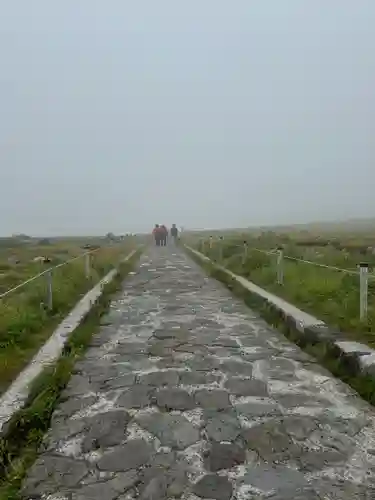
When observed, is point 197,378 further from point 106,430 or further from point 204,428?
point 106,430

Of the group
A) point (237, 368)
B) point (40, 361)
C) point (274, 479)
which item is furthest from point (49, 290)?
point (274, 479)

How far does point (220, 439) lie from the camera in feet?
12.0

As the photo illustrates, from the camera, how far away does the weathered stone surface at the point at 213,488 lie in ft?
9.54

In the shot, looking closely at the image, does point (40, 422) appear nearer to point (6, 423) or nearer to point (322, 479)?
point (6, 423)

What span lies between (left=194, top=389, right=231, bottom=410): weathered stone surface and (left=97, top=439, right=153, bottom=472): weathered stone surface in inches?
34.7

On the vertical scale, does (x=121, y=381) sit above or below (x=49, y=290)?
below

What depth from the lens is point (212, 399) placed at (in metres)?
4.47

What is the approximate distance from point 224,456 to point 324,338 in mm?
3079

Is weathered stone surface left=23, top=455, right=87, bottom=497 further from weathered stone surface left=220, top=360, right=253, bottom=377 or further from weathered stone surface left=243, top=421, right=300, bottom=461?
weathered stone surface left=220, top=360, right=253, bottom=377

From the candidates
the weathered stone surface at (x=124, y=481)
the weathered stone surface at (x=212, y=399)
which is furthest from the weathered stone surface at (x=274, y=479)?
the weathered stone surface at (x=212, y=399)

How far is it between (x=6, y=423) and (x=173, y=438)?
1.32m

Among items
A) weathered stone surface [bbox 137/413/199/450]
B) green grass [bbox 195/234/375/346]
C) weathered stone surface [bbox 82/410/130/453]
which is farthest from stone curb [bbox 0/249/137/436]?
green grass [bbox 195/234/375/346]

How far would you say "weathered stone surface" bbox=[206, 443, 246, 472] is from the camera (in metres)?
3.27

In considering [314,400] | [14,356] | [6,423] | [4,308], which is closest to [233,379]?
[314,400]
